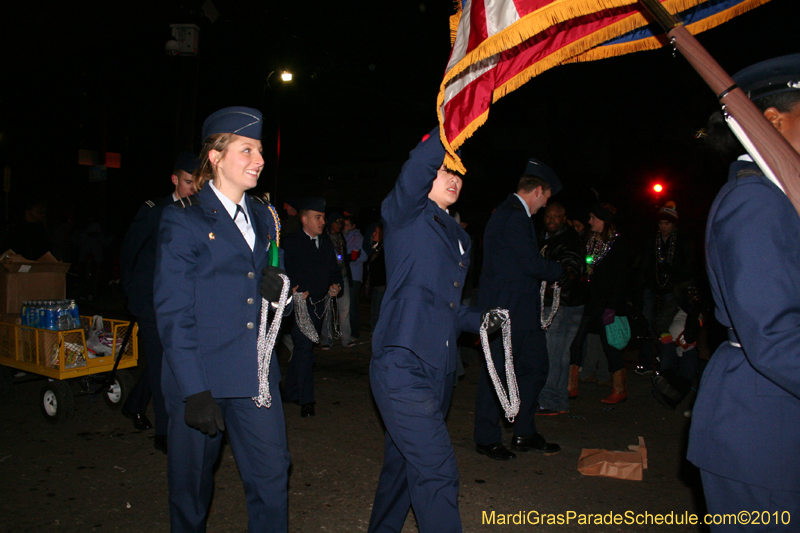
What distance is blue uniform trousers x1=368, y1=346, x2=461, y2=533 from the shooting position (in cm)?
251

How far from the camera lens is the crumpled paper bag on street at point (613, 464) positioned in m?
4.28

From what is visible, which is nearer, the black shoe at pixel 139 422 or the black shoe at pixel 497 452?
the black shoe at pixel 497 452

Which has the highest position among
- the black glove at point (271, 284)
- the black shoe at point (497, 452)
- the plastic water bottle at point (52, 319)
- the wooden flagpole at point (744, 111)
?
the wooden flagpole at point (744, 111)

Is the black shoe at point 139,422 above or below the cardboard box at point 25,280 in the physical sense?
below

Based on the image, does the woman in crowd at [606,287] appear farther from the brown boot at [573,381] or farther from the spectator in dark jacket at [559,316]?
the spectator in dark jacket at [559,316]

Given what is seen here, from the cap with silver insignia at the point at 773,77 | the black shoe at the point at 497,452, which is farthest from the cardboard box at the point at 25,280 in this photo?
the cap with silver insignia at the point at 773,77

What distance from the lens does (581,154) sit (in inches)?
797

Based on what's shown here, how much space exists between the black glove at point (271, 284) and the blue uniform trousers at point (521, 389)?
2.44m

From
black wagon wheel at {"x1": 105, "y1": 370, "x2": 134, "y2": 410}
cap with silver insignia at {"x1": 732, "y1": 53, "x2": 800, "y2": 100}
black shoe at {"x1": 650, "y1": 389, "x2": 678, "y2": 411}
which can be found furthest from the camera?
black wagon wheel at {"x1": 105, "y1": 370, "x2": 134, "y2": 410}

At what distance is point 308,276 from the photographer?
6.18 metres

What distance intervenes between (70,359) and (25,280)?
3.65 ft

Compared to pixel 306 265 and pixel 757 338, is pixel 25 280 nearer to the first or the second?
pixel 306 265

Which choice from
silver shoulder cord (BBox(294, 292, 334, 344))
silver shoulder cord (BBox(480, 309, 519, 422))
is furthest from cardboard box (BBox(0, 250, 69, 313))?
silver shoulder cord (BBox(480, 309, 519, 422))

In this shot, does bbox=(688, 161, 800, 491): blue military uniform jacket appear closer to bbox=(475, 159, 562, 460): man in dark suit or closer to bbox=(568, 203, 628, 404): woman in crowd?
bbox=(475, 159, 562, 460): man in dark suit
